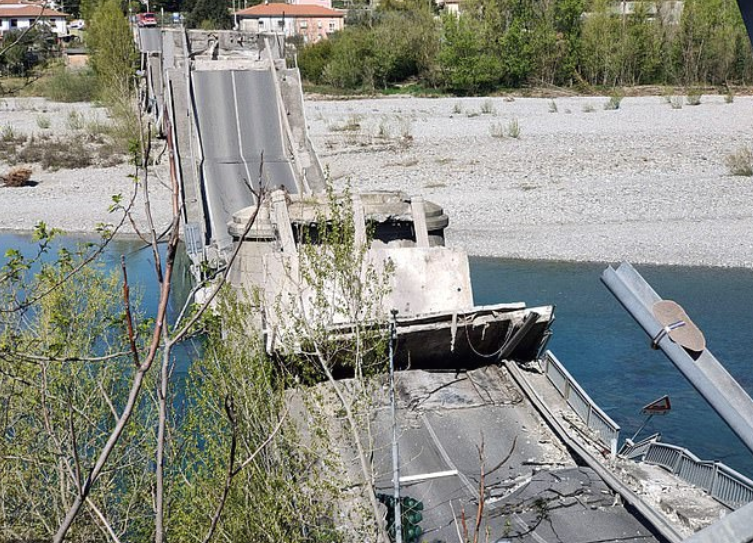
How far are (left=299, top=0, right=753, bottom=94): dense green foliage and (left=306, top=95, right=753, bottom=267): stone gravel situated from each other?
8.23 meters

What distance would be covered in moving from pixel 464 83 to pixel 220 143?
3642cm

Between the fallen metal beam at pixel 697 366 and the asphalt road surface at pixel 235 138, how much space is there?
1871 centimetres

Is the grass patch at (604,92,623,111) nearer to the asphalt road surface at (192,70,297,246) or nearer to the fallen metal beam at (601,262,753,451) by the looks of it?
the asphalt road surface at (192,70,297,246)

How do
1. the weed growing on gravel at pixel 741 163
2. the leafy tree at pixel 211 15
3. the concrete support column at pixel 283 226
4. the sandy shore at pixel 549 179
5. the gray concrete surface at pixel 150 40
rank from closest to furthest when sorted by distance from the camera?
the concrete support column at pixel 283 226
the gray concrete surface at pixel 150 40
the sandy shore at pixel 549 179
the weed growing on gravel at pixel 741 163
the leafy tree at pixel 211 15

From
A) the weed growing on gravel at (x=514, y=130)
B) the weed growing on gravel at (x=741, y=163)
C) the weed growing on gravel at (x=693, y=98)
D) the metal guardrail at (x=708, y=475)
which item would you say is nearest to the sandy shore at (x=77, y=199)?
the weed growing on gravel at (x=514, y=130)

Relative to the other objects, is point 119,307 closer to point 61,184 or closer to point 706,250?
point 706,250

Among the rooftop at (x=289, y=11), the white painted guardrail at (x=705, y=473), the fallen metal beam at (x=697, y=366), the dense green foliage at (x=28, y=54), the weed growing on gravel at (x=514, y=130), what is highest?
the dense green foliage at (x=28, y=54)

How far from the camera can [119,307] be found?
14305mm

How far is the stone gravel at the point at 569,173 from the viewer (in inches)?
1095

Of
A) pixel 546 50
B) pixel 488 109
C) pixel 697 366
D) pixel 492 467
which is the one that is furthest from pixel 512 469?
pixel 546 50

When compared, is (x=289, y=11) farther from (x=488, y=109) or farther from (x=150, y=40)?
(x=150, y=40)

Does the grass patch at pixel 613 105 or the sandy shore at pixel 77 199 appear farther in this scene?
the grass patch at pixel 613 105

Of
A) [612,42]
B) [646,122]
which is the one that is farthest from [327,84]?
[646,122]

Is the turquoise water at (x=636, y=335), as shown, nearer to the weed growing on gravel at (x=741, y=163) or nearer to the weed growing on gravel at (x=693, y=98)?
the weed growing on gravel at (x=741, y=163)
